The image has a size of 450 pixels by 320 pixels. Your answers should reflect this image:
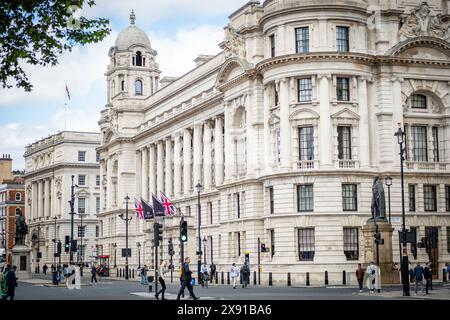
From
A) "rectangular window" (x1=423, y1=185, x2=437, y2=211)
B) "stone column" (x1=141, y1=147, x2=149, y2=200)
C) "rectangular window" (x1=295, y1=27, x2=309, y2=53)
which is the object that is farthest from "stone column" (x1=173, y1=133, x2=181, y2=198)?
"rectangular window" (x1=423, y1=185, x2=437, y2=211)

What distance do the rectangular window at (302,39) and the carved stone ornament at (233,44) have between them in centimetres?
897

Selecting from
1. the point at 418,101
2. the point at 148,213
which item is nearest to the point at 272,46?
the point at 418,101

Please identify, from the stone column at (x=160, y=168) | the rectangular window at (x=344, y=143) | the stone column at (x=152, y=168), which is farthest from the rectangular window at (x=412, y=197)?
the stone column at (x=152, y=168)

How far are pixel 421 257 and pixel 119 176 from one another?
62.4 m

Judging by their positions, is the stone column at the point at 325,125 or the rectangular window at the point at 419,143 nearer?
the stone column at the point at 325,125

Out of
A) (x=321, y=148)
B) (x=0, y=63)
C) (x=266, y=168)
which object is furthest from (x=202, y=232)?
(x=0, y=63)

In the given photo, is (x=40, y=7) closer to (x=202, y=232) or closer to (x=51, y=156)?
(x=202, y=232)

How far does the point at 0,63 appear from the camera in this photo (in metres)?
27.9

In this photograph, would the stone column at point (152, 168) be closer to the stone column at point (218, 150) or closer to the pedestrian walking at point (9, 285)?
the stone column at point (218, 150)

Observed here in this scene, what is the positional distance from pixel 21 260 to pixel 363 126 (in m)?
43.0

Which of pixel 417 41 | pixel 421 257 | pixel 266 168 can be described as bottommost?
pixel 421 257

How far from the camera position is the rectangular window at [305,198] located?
70.0 meters

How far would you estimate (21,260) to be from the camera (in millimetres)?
92688

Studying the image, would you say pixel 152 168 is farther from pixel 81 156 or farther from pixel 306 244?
pixel 306 244
